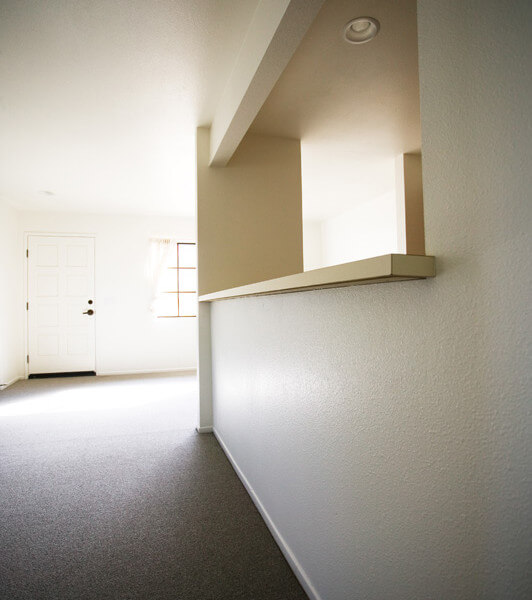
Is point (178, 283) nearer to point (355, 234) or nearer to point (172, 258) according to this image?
point (172, 258)

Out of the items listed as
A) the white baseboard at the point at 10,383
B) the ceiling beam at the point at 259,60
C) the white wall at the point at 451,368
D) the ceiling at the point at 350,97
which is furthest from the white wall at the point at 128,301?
the white wall at the point at 451,368

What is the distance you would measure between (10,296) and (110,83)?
4.05 meters

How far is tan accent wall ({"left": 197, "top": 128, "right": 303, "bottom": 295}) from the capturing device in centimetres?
315

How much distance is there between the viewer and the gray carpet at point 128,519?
1391mm

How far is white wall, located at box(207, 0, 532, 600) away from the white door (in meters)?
5.52

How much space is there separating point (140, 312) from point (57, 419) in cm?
268

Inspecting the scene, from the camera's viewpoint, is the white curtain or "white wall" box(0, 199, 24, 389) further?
the white curtain

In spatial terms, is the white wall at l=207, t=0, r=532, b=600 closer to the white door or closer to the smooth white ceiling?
the smooth white ceiling

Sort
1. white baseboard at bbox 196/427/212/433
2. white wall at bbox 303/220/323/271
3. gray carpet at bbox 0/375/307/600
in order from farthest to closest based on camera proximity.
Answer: white wall at bbox 303/220/323/271 → white baseboard at bbox 196/427/212/433 → gray carpet at bbox 0/375/307/600

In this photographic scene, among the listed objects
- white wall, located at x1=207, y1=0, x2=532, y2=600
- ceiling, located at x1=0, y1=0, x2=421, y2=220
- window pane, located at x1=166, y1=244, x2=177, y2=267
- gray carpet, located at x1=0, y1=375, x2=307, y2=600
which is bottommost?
gray carpet, located at x1=0, y1=375, x2=307, y2=600

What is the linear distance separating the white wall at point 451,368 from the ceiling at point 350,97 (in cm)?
149

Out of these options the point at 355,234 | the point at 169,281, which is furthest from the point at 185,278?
the point at 355,234

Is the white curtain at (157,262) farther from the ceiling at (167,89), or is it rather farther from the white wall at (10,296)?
the white wall at (10,296)

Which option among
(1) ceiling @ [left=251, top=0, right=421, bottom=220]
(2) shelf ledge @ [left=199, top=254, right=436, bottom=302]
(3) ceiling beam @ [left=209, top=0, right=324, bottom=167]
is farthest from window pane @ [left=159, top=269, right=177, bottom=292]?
(2) shelf ledge @ [left=199, top=254, right=436, bottom=302]
